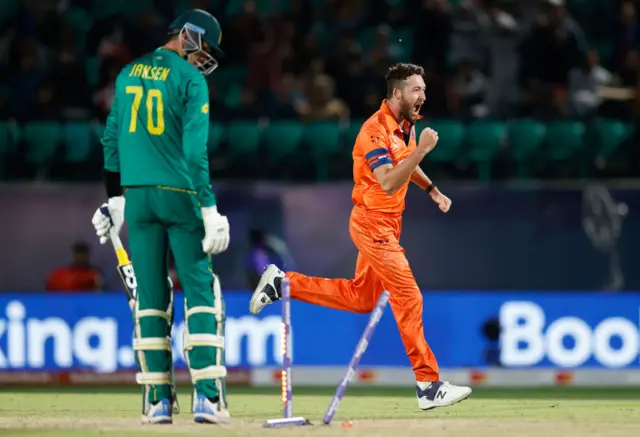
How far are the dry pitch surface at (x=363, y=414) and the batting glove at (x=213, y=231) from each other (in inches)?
42.9

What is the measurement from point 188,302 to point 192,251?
0.32m

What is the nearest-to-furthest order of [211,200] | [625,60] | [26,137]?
[211,200], [26,137], [625,60]

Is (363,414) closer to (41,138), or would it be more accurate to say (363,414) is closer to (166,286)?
(166,286)

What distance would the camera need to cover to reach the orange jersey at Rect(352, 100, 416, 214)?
9078mm

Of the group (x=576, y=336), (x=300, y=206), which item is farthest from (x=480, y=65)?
(x=576, y=336)

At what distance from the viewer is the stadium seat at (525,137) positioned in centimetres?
1619

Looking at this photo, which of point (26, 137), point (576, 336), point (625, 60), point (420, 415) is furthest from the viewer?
point (625, 60)

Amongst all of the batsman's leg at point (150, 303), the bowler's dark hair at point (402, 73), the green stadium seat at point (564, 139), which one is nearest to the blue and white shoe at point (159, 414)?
the batsman's leg at point (150, 303)

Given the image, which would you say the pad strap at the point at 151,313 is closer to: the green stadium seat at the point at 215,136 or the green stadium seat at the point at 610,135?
the green stadium seat at the point at 215,136

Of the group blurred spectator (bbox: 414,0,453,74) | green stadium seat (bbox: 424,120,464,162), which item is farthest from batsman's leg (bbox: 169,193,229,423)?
blurred spectator (bbox: 414,0,453,74)

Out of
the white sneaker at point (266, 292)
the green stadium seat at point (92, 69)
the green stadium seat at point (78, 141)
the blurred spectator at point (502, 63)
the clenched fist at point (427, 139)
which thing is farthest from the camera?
the green stadium seat at point (92, 69)

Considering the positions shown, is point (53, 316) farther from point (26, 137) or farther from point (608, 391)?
point (608, 391)

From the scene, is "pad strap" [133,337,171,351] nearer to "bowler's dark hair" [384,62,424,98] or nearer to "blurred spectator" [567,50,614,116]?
"bowler's dark hair" [384,62,424,98]

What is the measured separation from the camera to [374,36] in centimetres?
1769
